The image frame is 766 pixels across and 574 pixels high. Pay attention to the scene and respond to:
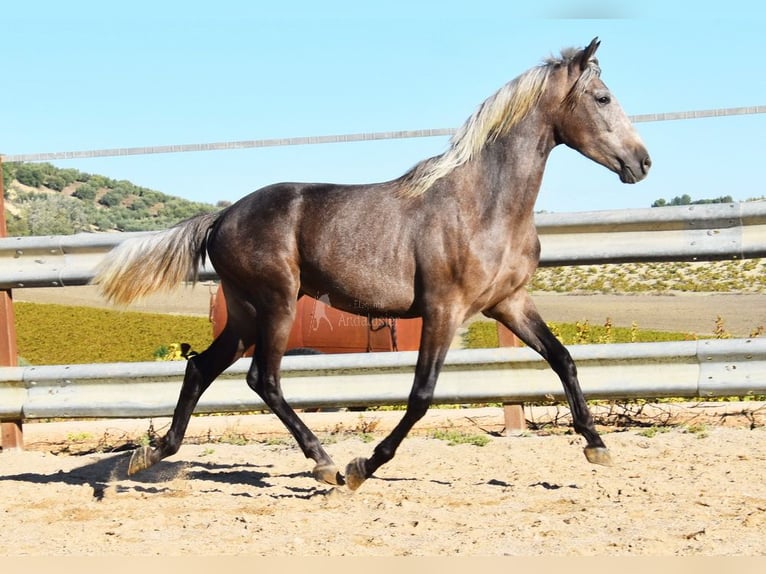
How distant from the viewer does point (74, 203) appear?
28.9 ft

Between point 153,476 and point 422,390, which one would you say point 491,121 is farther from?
point 153,476

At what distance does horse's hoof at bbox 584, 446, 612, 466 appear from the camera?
5109mm

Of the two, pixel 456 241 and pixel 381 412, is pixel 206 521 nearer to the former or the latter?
pixel 456 241

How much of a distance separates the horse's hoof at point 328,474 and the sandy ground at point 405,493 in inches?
2.8

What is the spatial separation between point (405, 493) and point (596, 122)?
215cm

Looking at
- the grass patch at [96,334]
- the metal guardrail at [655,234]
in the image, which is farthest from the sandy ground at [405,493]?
the grass patch at [96,334]

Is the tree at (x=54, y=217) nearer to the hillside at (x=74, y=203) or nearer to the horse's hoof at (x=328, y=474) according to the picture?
the hillside at (x=74, y=203)

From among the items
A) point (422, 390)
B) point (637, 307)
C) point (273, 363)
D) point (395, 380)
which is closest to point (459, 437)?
point (395, 380)

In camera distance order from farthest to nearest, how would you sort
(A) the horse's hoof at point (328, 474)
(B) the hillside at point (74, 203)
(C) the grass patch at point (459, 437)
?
(B) the hillside at point (74, 203) < (C) the grass patch at point (459, 437) < (A) the horse's hoof at point (328, 474)

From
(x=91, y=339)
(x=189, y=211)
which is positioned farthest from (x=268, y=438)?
(x=91, y=339)

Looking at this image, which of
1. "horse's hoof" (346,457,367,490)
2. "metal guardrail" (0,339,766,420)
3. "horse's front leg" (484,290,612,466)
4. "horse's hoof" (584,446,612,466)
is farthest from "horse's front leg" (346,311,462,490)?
"metal guardrail" (0,339,766,420)

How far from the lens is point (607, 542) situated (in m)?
3.74

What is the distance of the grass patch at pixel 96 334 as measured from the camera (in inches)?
564

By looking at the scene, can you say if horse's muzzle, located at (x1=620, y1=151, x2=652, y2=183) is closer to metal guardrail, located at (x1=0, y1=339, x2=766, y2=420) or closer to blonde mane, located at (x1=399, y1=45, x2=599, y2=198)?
blonde mane, located at (x1=399, y1=45, x2=599, y2=198)
